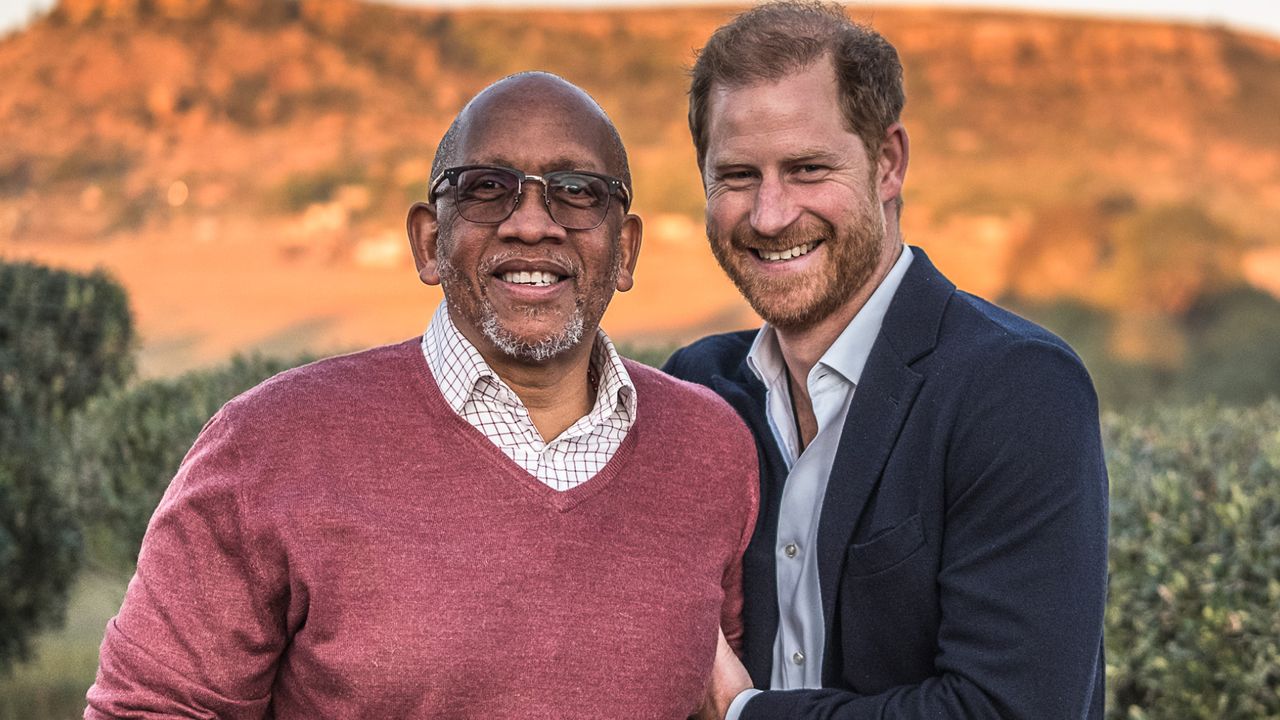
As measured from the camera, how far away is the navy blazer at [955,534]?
2.52 metres

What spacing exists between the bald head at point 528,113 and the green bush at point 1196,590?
2.78 meters

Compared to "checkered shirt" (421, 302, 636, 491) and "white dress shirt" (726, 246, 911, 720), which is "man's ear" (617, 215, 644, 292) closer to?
"checkered shirt" (421, 302, 636, 491)

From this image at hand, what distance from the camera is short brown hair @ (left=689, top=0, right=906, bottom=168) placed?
3020 mm

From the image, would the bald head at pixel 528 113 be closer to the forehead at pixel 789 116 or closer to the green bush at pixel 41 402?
the forehead at pixel 789 116

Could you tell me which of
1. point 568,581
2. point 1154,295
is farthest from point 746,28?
point 1154,295

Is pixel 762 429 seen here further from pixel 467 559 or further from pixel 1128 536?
pixel 1128 536

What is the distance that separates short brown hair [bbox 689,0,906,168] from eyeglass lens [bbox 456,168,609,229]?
0.59 m

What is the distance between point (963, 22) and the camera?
17.2 metres

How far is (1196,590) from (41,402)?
5.88m

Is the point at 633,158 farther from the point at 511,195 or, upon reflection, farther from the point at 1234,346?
the point at 511,195

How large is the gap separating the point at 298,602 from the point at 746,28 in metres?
1.60

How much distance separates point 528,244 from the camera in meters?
2.61

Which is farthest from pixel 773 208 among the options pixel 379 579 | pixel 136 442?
pixel 136 442

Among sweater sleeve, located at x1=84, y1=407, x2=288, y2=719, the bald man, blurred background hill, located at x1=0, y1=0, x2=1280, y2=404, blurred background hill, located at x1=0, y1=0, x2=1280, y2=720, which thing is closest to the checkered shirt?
the bald man
